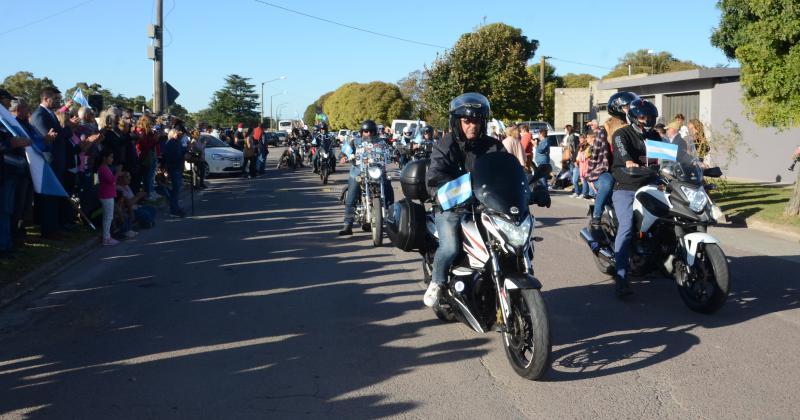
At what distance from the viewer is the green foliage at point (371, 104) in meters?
91.5

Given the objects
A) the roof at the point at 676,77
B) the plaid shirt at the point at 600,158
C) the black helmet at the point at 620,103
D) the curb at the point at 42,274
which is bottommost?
the curb at the point at 42,274

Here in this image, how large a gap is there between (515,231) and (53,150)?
8.37m

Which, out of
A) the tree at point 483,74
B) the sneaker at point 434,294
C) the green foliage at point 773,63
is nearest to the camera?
the sneaker at point 434,294

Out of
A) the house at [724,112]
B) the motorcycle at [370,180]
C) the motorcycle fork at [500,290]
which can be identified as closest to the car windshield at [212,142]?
the house at [724,112]

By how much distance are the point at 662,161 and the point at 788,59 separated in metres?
6.78

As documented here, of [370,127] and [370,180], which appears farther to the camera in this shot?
[370,127]

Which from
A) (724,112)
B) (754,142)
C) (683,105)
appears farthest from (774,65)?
(683,105)

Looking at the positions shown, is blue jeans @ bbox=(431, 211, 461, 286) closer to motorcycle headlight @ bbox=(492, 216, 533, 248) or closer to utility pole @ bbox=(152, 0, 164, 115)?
motorcycle headlight @ bbox=(492, 216, 533, 248)

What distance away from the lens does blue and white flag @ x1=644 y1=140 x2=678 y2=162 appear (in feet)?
23.7

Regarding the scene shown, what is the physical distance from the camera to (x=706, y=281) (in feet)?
22.3

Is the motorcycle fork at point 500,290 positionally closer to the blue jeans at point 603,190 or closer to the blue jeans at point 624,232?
the blue jeans at point 624,232

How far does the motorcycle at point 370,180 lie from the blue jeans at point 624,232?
14.4ft

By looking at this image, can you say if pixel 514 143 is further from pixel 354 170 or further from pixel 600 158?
pixel 600 158

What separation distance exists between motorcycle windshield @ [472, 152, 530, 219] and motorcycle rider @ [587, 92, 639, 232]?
274 centimetres
